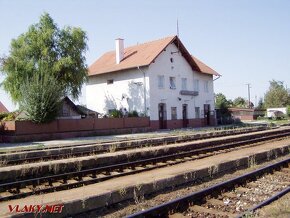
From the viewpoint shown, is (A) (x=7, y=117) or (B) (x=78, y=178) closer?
(B) (x=78, y=178)

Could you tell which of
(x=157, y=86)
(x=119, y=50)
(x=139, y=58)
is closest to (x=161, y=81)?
(x=157, y=86)

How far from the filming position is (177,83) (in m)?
41.9

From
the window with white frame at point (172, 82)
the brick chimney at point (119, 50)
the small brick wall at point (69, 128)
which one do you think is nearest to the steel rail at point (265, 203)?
the small brick wall at point (69, 128)

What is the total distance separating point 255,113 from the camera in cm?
8419

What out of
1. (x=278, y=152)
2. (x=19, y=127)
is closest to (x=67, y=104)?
(x=19, y=127)

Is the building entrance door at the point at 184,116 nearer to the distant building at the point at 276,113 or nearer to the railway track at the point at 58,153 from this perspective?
the railway track at the point at 58,153

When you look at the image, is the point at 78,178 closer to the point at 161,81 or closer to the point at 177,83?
the point at 161,81

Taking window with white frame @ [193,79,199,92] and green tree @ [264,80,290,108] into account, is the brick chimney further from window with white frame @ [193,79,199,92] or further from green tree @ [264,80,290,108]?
green tree @ [264,80,290,108]

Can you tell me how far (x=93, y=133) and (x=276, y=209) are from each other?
86.3 ft

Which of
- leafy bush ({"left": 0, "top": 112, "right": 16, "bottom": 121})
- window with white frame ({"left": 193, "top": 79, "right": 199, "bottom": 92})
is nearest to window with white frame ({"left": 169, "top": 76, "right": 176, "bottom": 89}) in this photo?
window with white frame ({"left": 193, "top": 79, "right": 199, "bottom": 92})

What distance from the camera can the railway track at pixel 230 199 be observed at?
699 centimetres

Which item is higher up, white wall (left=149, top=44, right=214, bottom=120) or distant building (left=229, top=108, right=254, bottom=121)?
white wall (left=149, top=44, right=214, bottom=120)

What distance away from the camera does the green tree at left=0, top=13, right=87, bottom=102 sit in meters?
34.9

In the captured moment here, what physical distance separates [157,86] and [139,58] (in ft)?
11.5
